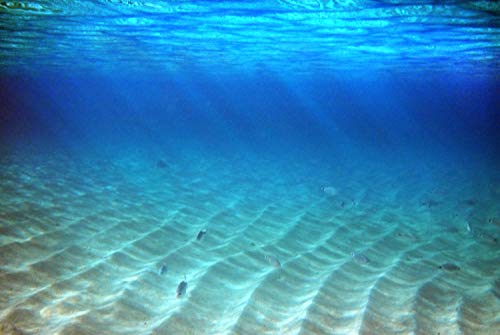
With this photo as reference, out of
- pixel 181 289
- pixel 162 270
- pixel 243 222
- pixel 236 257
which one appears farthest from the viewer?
pixel 243 222

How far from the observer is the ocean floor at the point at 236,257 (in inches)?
191

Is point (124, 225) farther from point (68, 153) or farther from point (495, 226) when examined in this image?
point (68, 153)

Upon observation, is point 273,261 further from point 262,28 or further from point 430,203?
point 430,203

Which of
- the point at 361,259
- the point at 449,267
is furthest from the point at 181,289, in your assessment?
the point at 449,267

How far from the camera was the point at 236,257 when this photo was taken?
718cm

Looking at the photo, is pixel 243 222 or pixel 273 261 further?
pixel 243 222

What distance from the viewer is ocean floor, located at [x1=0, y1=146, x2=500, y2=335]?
4840mm

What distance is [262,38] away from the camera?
520 inches

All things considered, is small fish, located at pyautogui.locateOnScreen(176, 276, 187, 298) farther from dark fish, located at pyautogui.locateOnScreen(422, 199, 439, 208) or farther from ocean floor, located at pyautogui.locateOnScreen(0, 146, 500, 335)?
dark fish, located at pyautogui.locateOnScreen(422, 199, 439, 208)

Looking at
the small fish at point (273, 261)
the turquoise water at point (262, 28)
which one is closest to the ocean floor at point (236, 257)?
the small fish at point (273, 261)

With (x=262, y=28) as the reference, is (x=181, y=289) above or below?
below

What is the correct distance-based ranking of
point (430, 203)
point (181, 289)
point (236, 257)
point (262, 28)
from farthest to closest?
point (430, 203)
point (262, 28)
point (236, 257)
point (181, 289)

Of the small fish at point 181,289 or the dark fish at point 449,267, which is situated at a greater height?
the small fish at point 181,289

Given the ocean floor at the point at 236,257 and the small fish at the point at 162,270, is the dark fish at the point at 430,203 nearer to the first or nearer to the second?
the ocean floor at the point at 236,257
